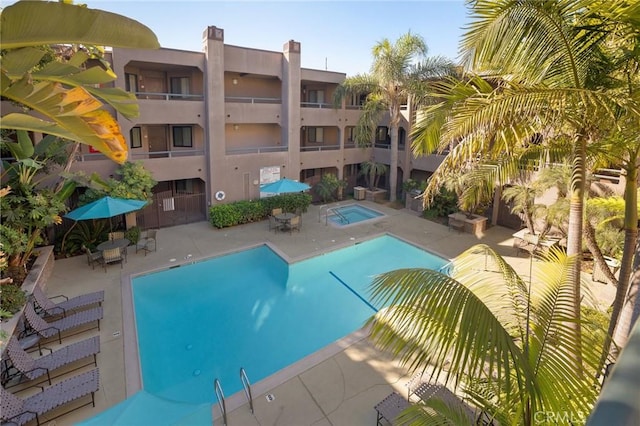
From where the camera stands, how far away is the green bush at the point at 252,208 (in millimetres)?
19688

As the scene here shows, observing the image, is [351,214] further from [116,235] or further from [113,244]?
[113,244]

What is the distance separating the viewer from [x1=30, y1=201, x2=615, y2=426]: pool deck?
25.2ft

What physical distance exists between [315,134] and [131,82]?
12875 millimetres

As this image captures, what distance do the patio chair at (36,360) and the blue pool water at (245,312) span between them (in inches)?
59.7

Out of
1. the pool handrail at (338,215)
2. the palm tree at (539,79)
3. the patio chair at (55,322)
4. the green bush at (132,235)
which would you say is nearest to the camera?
the palm tree at (539,79)

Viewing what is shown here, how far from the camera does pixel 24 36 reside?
2916 millimetres

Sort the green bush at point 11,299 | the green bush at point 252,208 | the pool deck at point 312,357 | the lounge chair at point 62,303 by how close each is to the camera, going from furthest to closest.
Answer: the green bush at point 252,208, the lounge chair at point 62,303, the green bush at point 11,299, the pool deck at point 312,357

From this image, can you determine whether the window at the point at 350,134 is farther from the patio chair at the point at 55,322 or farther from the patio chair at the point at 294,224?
the patio chair at the point at 55,322

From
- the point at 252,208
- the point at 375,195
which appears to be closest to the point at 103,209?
the point at 252,208

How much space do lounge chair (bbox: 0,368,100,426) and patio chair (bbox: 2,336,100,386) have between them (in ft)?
2.35

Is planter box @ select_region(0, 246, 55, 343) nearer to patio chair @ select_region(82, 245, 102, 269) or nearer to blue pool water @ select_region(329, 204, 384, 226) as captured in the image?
patio chair @ select_region(82, 245, 102, 269)

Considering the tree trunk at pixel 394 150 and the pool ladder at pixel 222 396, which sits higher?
the tree trunk at pixel 394 150

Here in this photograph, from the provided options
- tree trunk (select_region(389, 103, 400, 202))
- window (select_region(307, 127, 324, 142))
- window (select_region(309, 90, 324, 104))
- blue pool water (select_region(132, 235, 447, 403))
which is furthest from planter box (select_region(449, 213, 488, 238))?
window (select_region(309, 90, 324, 104))

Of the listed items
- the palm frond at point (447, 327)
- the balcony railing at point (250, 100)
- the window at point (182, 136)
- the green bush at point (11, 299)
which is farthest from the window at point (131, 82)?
the palm frond at point (447, 327)
